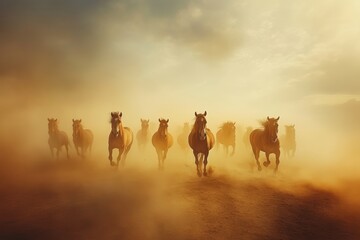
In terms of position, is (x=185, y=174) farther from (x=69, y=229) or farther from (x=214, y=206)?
(x=69, y=229)

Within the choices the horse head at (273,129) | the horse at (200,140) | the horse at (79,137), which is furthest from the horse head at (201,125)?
the horse at (79,137)

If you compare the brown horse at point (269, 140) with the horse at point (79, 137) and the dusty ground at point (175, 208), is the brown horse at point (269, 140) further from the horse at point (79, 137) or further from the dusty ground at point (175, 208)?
the horse at point (79, 137)

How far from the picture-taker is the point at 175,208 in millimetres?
12781

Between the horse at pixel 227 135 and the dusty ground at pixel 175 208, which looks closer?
the dusty ground at pixel 175 208

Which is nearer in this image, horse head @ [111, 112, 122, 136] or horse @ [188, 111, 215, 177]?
horse @ [188, 111, 215, 177]

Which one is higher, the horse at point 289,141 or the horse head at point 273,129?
the horse head at point 273,129

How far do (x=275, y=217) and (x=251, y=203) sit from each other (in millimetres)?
1395

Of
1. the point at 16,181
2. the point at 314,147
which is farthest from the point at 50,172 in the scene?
the point at 314,147

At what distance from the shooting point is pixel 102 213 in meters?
12.3

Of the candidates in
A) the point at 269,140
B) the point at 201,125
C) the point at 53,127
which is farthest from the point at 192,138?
the point at 53,127

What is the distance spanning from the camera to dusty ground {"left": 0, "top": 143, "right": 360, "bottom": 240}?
11.1 metres

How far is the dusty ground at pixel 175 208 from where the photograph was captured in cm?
1107

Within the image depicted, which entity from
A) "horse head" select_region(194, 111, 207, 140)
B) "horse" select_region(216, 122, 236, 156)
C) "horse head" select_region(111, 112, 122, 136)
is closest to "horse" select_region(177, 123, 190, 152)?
"horse" select_region(216, 122, 236, 156)

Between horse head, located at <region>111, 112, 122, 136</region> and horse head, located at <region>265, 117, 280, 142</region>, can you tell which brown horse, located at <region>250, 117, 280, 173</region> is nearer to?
horse head, located at <region>265, 117, 280, 142</region>
